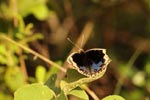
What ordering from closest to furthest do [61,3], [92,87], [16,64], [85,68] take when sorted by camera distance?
[85,68]
[16,64]
[92,87]
[61,3]

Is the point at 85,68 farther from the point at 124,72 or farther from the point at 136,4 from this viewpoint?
the point at 136,4

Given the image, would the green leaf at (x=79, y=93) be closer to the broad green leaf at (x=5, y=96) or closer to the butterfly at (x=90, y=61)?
the butterfly at (x=90, y=61)

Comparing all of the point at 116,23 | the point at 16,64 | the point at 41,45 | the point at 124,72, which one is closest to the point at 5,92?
the point at 16,64

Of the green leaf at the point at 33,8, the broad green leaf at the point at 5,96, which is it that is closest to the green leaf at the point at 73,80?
the broad green leaf at the point at 5,96

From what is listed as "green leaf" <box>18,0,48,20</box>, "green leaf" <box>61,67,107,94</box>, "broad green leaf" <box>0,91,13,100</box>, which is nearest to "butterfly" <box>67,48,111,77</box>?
"green leaf" <box>61,67,107,94</box>

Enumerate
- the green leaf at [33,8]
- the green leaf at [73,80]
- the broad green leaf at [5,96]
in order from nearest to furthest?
the green leaf at [73,80] → the broad green leaf at [5,96] → the green leaf at [33,8]

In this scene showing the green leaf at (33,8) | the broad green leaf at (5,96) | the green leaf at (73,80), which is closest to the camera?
the green leaf at (73,80)
